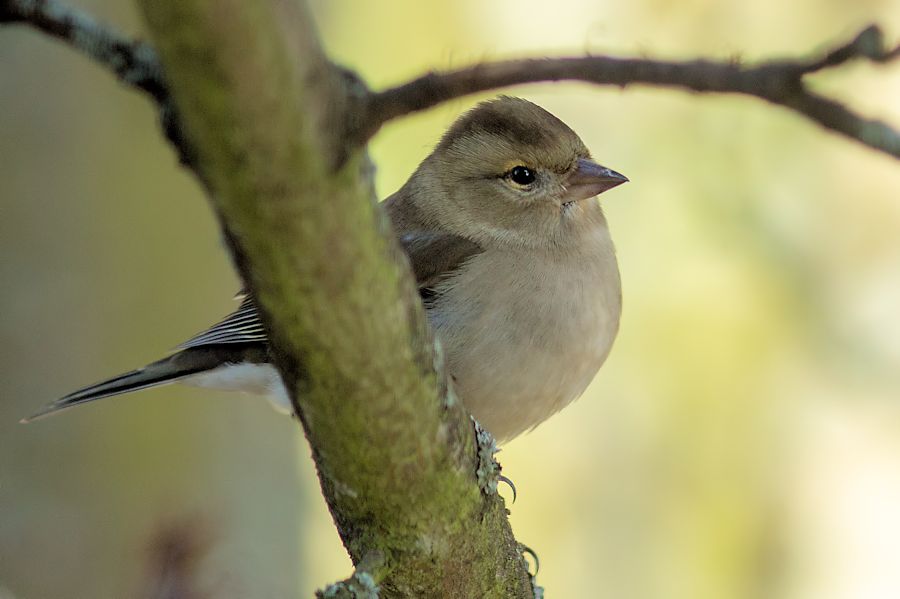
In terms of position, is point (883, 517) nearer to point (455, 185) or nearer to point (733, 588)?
point (733, 588)

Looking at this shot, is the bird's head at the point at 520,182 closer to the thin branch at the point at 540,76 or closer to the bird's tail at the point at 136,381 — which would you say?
the bird's tail at the point at 136,381

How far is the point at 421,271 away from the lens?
4.06 metres

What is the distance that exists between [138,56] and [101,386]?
98.2 inches

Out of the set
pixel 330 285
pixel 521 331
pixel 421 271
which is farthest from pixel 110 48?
pixel 421 271

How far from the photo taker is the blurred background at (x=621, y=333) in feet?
14.1

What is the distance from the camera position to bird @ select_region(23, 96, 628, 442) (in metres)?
3.72

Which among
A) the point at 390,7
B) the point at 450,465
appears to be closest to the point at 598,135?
the point at 390,7

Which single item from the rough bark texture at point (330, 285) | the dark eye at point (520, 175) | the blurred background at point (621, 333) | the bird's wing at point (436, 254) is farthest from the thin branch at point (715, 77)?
the blurred background at point (621, 333)

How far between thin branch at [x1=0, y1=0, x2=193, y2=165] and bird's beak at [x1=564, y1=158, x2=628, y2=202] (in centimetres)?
269

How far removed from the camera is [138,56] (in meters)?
1.64

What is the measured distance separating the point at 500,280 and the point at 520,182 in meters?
0.58

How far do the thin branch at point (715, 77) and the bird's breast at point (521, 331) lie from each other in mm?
2233

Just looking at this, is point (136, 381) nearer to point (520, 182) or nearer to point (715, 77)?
point (520, 182)

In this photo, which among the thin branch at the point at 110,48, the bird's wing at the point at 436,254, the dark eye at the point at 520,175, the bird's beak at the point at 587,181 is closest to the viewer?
the thin branch at the point at 110,48
